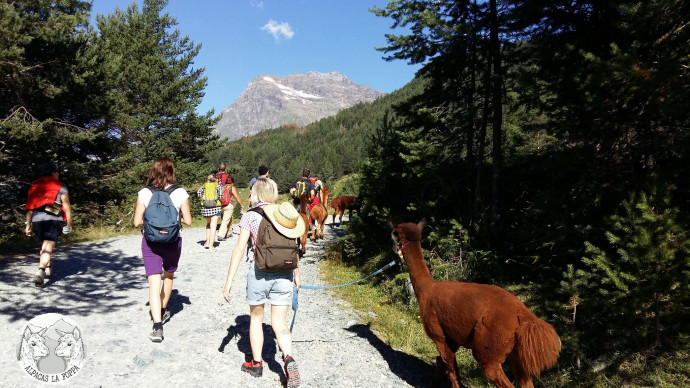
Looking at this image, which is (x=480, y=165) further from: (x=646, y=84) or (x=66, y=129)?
(x=66, y=129)

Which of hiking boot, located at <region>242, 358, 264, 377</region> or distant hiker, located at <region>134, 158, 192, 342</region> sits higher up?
distant hiker, located at <region>134, 158, 192, 342</region>

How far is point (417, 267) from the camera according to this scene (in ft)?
A: 15.0

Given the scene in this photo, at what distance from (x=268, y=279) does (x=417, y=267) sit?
185cm

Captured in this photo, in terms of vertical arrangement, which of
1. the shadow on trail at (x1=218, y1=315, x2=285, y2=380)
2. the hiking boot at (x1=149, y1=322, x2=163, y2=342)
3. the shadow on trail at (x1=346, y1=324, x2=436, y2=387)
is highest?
the hiking boot at (x1=149, y1=322, x2=163, y2=342)

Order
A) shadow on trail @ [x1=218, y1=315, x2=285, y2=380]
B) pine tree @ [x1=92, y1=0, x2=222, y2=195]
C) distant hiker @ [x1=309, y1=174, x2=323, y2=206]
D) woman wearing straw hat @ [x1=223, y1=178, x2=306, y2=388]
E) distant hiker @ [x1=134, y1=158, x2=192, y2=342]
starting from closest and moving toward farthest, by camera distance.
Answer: woman wearing straw hat @ [x1=223, y1=178, x2=306, y2=388] → shadow on trail @ [x1=218, y1=315, x2=285, y2=380] → distant hiker @ [x1=134, y1=158, x2=192, y2=342] → distant hiker @ [x1=309, y1=174, x2=323, y2=206] → pine tree @ [x1=92, y1=0, x2=222, y2=195]

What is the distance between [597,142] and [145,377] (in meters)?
6.10

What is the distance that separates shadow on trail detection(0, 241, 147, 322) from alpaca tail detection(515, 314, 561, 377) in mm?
6003

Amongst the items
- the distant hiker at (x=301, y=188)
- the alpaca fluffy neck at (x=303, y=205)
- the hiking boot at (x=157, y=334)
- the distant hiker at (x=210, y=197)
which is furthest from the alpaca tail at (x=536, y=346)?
the distant hiker at (x=210, y=197)

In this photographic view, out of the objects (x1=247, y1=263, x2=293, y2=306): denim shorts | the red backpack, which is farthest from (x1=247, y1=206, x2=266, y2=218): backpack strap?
the red backpack

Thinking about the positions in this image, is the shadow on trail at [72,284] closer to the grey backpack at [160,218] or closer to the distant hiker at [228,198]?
the grey backpack at [160,218]

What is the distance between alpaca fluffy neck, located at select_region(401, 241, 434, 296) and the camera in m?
4.48

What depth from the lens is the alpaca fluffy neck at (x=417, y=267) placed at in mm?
4484

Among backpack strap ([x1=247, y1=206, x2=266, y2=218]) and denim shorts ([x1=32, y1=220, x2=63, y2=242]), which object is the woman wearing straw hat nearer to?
backpack strap ([x1=247, y1=206, x2=266, y2=218])

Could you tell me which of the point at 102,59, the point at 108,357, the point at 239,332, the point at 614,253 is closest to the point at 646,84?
the point at 614,253
